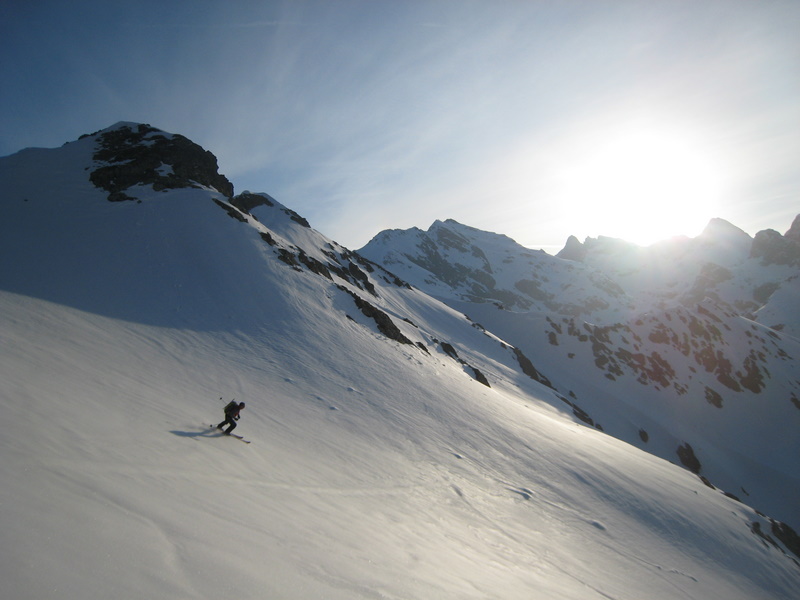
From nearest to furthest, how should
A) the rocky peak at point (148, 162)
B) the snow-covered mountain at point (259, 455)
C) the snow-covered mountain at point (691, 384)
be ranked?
the snow-covered mountain at point (259, 455) < the rocky peak at point (148, 162) < the snow-covered mountain at point (691, 384)

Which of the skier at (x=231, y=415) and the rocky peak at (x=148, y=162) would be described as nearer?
the skier at (x=231, y=415)

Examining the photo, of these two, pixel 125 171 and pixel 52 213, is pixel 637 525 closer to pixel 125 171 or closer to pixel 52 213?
pixel 52 213

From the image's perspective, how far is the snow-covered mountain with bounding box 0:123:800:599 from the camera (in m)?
4.65

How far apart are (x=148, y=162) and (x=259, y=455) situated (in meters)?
43.6

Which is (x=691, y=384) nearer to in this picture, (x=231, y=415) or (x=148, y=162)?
(x=231, y=415)

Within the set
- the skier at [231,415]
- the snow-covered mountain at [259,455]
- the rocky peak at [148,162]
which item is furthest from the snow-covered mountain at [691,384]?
the rocky peak at [148,162]

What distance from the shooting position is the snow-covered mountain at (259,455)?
465 cm

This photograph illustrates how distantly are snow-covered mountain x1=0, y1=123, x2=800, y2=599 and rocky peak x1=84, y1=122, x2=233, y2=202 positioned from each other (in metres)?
0.71

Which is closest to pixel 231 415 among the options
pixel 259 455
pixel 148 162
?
pixel 259 455

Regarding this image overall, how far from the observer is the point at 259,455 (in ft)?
32.2

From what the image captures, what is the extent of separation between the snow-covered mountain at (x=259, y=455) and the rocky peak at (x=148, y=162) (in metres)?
0.71

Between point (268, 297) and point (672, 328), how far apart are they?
9695cm

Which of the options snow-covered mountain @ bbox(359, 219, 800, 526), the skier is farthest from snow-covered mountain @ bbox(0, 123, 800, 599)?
snow-covered mountain @ bbox(359, 219, 800, 526)

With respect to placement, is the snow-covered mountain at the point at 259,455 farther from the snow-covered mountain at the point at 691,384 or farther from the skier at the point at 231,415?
the snow-covered mountain at the point at 691,384
